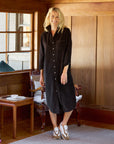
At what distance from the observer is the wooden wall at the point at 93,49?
6.05 metres

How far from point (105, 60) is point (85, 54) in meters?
0.40

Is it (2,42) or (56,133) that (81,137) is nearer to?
(56,133)

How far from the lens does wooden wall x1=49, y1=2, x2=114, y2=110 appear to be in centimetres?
605

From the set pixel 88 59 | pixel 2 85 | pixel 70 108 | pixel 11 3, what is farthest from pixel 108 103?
pixel 11 3

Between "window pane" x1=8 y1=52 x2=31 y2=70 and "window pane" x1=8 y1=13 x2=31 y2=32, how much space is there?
1.49ft

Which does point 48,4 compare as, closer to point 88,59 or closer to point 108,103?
point 88,59

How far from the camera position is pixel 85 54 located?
6293mm

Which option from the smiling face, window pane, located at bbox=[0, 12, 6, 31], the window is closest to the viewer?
the smiling face

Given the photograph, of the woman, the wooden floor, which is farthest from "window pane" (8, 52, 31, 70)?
the woman

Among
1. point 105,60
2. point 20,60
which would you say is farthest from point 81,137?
point 20,60

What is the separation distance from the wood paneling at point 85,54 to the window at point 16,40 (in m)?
0.84

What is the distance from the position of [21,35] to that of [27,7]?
510 mm

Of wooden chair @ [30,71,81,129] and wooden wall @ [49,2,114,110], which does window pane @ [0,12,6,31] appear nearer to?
wooden chair @ [30,71,81,129]

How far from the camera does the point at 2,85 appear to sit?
5.92 metres
